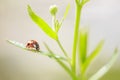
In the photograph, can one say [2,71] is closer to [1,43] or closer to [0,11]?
[1,43]

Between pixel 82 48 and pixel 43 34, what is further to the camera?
pixel 43 34

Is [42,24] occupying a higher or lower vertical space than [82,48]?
higher

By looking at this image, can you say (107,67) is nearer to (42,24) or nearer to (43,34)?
(42,24)

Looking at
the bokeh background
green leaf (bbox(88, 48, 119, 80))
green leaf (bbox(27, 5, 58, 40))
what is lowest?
the bokeh background

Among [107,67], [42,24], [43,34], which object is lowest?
[43,34]

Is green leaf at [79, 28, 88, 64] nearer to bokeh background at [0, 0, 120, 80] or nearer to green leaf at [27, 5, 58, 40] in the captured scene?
green leaf at [27, 5, 58, 40]

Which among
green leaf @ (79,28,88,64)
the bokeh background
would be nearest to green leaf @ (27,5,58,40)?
green leaf @ (79,28,88,64)

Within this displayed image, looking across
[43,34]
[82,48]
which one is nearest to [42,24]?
[82,48]

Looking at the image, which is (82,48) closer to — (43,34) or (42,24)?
(42,24)

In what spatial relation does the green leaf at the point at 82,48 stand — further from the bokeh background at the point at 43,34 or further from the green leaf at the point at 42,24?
the bokeh background at the point at 43,34

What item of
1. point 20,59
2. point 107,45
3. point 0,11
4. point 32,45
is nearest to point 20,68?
point 20,59
